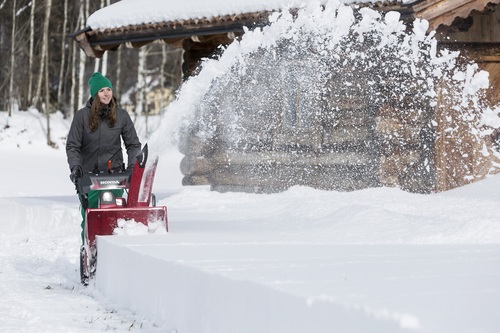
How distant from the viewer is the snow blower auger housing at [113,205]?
20.7ft

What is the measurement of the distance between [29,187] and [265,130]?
7120 mm

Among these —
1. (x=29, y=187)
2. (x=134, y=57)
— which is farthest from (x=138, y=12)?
(x=134, y=57)

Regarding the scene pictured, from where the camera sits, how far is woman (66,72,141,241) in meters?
6.70

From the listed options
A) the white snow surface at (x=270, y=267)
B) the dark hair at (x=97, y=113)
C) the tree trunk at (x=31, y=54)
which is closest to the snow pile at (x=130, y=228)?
the white snow surface at (x=270, y=267)

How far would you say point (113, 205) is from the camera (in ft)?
21.1

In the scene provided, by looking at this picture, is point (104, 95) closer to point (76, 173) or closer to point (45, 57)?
point (76, 173)

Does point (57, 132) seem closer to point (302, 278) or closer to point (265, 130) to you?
point (265, 130)

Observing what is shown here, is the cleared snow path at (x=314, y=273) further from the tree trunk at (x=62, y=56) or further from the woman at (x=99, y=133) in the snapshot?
the tree trunk at (x=62, y=56)

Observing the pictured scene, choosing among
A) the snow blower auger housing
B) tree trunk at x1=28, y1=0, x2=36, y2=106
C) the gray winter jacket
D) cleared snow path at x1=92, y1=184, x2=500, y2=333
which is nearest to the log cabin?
cleared snow path at x1=92, y1=184, x2=500, y2=333

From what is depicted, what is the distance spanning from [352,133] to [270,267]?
824 centimetres

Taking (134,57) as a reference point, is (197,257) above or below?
below

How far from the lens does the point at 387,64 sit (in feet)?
39.1

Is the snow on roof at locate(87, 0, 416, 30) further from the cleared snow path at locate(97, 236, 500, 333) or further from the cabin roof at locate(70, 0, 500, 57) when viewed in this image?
the cleared snow path at locate(97, 236, 500, 333)

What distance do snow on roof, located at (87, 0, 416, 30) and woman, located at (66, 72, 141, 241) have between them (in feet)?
17.7
